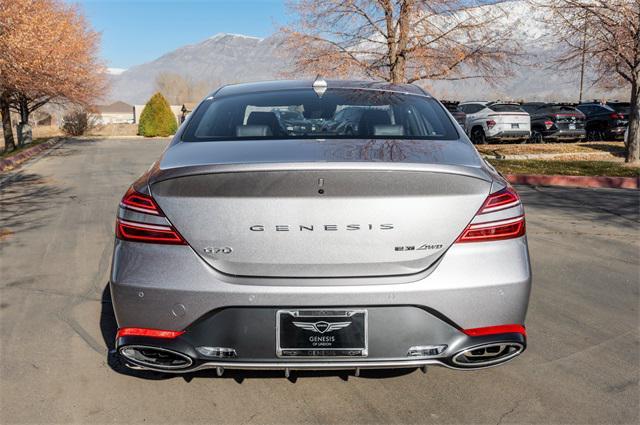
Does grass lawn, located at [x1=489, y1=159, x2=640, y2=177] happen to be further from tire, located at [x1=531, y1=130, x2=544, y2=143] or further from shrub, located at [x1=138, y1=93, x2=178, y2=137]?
shrub, located at [x1=138, y1=93, x2=178, y2=137]

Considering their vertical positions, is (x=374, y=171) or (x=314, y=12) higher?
(x=314, y=12)

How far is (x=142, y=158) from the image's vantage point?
1884 centimetres

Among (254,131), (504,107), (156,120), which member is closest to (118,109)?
(156,120)

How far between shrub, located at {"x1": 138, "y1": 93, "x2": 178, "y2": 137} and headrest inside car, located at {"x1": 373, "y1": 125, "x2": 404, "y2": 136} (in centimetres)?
3569

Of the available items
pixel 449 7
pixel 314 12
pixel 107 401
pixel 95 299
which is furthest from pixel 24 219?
pixel 449 7

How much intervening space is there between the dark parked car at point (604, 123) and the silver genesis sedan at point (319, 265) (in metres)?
23.8

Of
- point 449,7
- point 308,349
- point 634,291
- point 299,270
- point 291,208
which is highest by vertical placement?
point 449,7

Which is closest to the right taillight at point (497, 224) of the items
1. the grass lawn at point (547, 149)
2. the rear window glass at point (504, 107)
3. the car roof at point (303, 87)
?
the car roof at point (303, 87)

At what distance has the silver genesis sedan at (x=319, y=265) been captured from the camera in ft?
8.68

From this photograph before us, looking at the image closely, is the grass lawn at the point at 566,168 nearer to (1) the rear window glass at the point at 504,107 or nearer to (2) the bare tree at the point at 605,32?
(2) the bare tree at the point at 605,32

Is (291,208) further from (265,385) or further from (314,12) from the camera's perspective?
(314,12)

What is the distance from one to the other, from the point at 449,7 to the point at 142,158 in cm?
973

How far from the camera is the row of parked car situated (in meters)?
21.1

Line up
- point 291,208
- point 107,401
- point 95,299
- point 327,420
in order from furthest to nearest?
point 95,299, point 107,401, point 327,420, point 291,208
